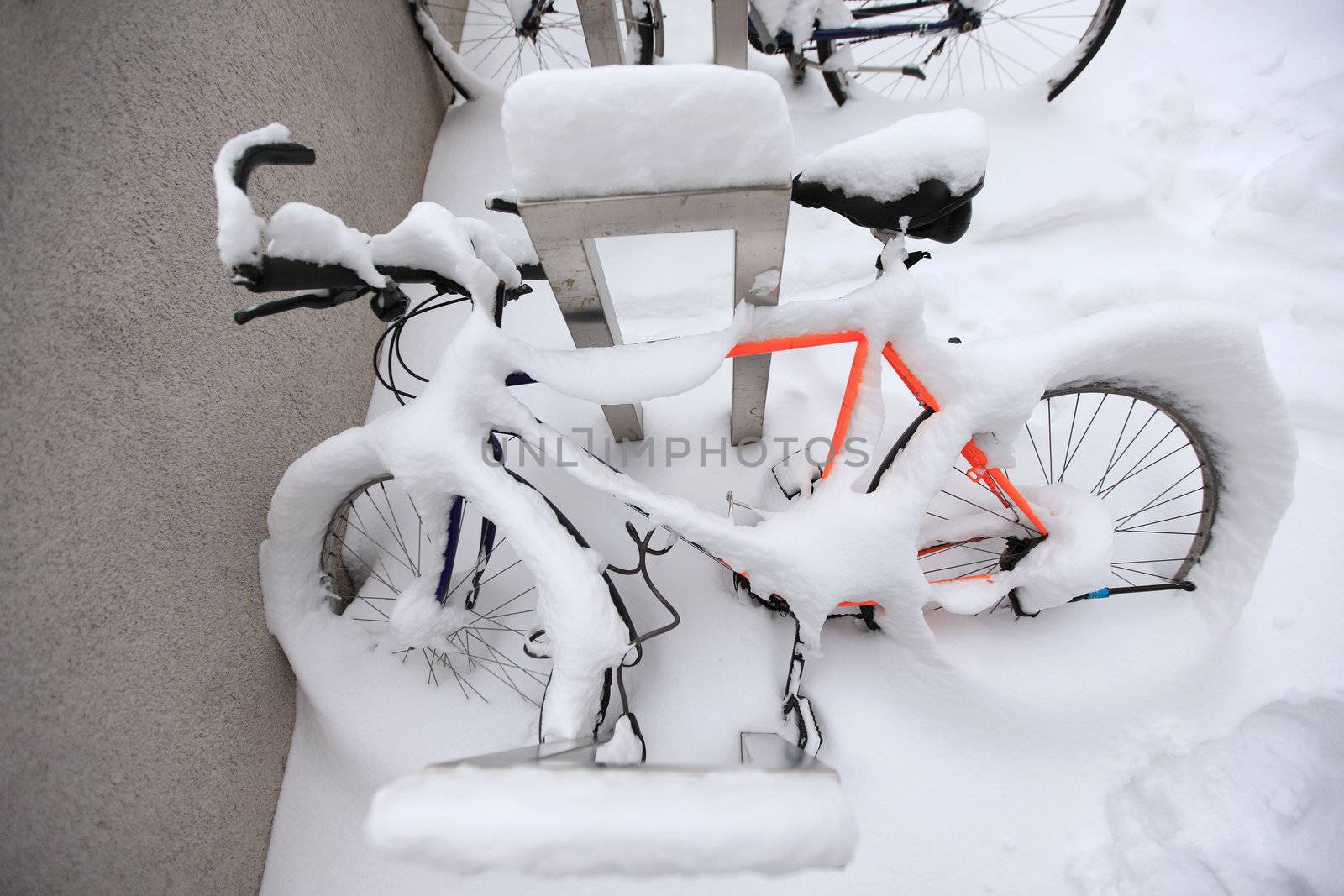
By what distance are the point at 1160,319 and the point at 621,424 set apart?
3.71ft

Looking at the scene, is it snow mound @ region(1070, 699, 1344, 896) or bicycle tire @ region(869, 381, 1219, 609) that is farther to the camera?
bicycle tire @ region(869, 381, 1219, 609)

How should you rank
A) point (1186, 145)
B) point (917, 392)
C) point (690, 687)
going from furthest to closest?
point (1186, 145) → point (690, 687) → point (917, 392)

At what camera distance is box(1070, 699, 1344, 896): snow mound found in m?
1.27

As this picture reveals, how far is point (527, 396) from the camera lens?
1817mm

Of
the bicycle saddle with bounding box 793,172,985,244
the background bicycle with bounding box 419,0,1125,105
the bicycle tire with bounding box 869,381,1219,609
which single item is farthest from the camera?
the background bicycle with bounding box 419,0,1125,105

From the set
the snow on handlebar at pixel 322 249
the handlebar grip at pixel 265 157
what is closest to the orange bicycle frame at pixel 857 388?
the snow on handlebar at pixel 322 249

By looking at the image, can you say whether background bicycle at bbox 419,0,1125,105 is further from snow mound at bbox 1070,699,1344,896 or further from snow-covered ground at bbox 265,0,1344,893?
snow mound at bbox 1070,699,1344,896

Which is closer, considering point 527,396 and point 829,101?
point 527,396

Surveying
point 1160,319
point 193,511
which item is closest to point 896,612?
point 1160,319

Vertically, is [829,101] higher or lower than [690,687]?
higher

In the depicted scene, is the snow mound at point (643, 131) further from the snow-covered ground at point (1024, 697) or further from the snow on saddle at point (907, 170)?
the snow-covered ground at point (1024, 697)

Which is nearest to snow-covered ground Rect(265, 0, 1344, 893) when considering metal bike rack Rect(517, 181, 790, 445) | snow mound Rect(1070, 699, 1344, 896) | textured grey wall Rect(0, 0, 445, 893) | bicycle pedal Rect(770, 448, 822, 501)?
snow mound Rect(1070, 699, 1344, 896)

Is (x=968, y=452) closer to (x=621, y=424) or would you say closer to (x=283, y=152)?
(x=621, y=424)

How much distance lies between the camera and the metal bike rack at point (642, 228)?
3.05 ft
